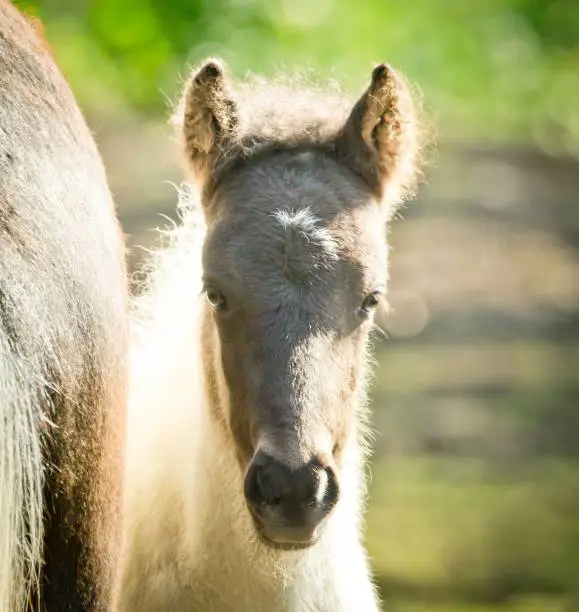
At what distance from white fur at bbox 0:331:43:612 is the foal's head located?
0.62 metres

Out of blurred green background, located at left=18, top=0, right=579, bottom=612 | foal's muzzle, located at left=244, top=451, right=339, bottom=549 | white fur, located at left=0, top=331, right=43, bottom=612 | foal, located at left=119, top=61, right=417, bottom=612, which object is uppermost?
blurred green background, located at left=18, top=0, right=579, bottom=612

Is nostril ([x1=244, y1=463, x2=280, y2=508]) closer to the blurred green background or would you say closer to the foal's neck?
the foal's neck

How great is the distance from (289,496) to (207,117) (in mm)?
1194

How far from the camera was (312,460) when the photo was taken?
9.21 ft

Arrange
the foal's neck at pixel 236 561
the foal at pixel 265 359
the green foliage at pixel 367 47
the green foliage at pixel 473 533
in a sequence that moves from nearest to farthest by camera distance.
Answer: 1. the foal at pixel 265 359
2. the foal's neck at pixel 236 561
3. the green foliage at pixel 473 533
4. the green foliage at pixel 367 47

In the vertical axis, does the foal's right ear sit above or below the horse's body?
above

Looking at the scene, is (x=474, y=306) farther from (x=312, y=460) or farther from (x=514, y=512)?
(x=312, y=460)

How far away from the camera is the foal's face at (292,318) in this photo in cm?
284

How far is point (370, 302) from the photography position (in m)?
3.19

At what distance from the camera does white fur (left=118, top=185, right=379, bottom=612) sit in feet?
10.8

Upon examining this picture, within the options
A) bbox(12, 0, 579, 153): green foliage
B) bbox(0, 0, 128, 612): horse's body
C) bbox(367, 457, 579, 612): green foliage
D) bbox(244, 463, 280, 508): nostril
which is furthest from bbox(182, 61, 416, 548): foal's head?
bbox(367, 457, 579, 612): green foliage

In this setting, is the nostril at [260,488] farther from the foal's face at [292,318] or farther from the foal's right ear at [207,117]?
the foal's right ear at [207,117]

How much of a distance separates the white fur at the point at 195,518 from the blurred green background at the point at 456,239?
Result: 2.54 m

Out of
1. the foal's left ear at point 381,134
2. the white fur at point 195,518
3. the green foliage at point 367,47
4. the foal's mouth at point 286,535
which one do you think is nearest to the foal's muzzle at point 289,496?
the foal's mouth at point 286,535
